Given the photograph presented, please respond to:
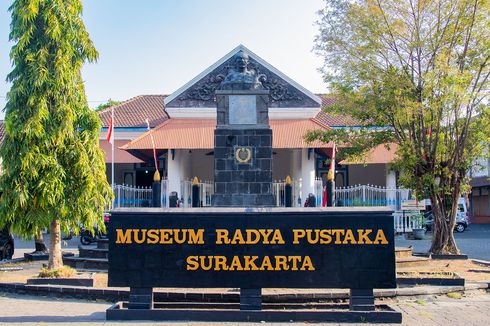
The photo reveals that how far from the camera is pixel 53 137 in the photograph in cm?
957

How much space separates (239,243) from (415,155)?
27.1 ft

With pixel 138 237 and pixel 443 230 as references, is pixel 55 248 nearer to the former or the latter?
pixel 138 237

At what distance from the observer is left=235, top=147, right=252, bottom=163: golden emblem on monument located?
35.5 feet

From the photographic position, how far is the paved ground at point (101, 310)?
6.65 meters

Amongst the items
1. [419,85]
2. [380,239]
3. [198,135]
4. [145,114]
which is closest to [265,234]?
[380,239]

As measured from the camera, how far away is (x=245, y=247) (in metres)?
6.57

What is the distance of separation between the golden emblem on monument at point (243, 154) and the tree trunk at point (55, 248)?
3666mm

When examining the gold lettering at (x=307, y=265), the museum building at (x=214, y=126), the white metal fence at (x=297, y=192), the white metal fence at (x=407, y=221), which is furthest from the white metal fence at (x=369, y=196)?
the gold lettering at (x=307, y=265)

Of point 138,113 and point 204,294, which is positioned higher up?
point 138,113

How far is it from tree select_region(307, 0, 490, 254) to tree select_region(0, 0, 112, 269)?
22.8 ft

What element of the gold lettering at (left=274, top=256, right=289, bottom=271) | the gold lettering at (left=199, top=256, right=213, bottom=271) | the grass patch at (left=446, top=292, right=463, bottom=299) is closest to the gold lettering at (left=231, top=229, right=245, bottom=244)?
the gold lettering at (left=199, top=256, right=213, bottom=271)

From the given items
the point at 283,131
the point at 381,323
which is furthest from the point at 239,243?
the point at 283,131

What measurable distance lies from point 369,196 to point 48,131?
1524cm

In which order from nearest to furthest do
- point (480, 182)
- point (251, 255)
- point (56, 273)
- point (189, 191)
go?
1. point (251, 255)
2. point (56, 273)
3. point (189, 191)
4. point (480, 182)
